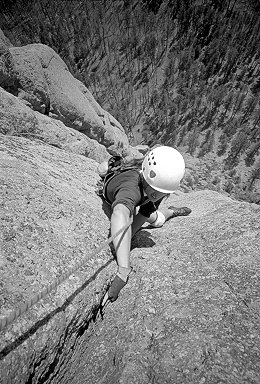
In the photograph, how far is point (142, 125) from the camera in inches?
774

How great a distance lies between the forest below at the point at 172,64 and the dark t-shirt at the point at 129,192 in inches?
397

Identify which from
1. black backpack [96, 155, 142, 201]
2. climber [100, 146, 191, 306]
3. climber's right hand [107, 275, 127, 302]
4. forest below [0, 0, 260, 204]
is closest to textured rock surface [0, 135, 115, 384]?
climber's right hand [107, 275, 127, 302]

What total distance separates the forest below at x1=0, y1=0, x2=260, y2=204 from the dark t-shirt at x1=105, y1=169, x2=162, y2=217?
10.1 meters

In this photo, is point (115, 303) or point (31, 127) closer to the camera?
point (115, 303)

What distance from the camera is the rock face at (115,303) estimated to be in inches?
63.2

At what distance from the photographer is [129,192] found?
2510mm

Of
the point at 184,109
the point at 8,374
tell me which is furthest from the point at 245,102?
the point at 8,374

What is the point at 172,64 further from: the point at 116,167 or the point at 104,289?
the point at 104,289

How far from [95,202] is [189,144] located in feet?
46.6

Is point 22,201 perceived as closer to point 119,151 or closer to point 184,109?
point 119,151

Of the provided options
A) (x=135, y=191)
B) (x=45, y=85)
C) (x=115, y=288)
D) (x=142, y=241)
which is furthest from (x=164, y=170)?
(x=45, y=85)

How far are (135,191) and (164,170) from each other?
0.42 m

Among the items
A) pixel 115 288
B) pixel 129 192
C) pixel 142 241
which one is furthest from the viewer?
pixel 142 241

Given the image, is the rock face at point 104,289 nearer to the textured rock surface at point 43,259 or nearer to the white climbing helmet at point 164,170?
the textured rock surface at point 43,259
